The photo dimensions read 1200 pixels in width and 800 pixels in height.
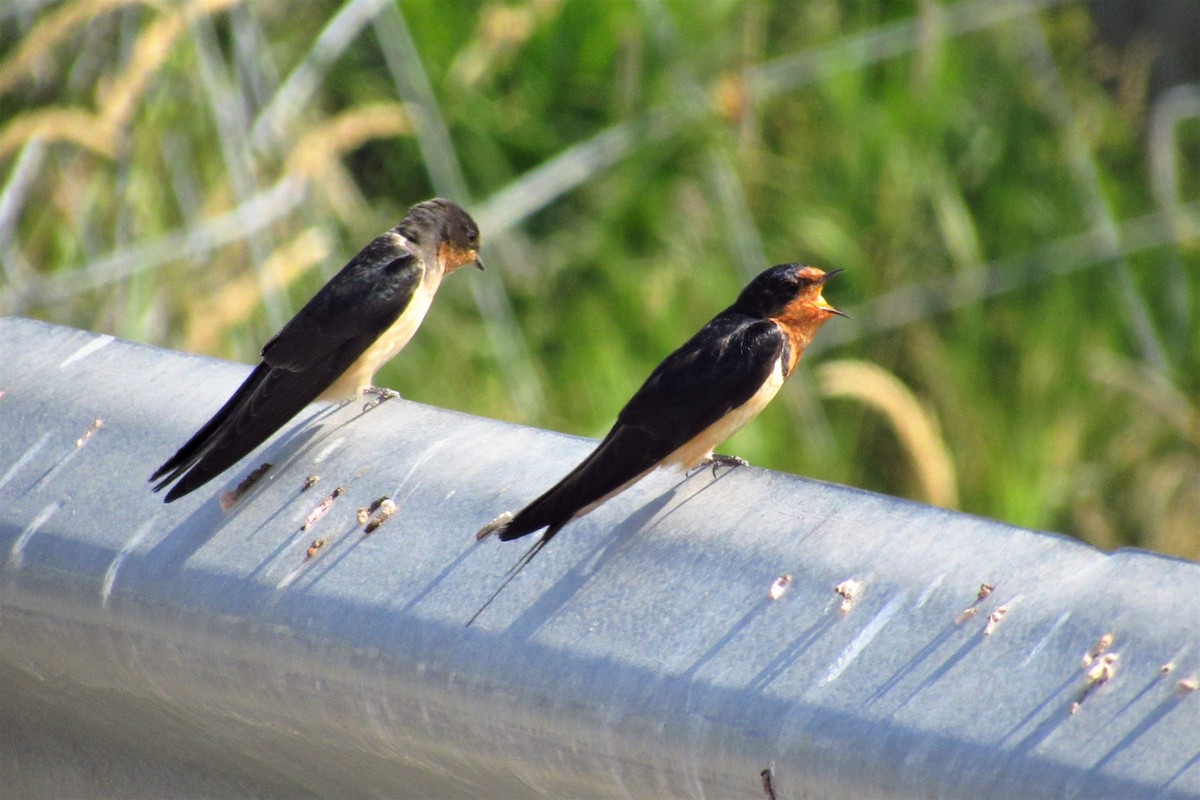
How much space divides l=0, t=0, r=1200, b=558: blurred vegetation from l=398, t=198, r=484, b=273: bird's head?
0.95m

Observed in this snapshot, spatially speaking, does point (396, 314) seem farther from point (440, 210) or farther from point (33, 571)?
point (33, 571)

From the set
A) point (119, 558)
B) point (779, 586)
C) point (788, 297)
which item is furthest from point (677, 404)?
point (779, 586)

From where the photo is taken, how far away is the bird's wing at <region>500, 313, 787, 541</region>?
1729 mm

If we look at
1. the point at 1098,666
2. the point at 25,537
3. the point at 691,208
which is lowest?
the point at 691,208

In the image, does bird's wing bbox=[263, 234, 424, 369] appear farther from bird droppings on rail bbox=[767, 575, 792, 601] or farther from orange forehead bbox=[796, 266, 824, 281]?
bird droppings on rail bbox=[767, 575, 792, 601]

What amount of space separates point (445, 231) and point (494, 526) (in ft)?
7.46

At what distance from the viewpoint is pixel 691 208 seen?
6340 millimetres

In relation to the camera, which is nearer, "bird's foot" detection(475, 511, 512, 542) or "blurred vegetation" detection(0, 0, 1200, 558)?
"bird's foot" detection(475, 511, 512, 542)

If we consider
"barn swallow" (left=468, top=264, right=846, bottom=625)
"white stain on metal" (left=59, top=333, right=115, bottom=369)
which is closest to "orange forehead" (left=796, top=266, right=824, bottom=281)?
"barn swallow" (left=468, top=264, right=846, bottom=625)

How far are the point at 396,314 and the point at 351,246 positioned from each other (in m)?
2.64

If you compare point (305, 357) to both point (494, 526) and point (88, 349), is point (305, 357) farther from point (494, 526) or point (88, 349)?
point (494, 526)

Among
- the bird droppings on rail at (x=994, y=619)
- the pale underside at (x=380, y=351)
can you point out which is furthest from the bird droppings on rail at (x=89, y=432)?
the pale underside at (x=380, y=351)

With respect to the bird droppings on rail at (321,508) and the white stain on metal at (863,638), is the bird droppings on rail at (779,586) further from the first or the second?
the bird droppings on rail at (321,508)

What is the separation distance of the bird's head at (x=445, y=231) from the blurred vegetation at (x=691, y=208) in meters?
0.95
